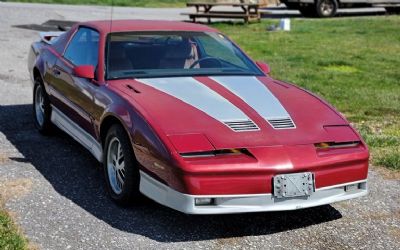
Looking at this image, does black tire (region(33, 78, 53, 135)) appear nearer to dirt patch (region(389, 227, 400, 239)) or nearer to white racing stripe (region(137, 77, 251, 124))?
white racing stripe (region(137, 77, 251, 124))

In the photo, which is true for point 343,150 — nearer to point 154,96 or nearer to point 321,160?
point 321,160

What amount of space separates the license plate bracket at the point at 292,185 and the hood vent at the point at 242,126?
461 millimetres

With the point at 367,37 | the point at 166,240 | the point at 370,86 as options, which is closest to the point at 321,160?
the point at 166,240

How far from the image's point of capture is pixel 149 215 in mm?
4859

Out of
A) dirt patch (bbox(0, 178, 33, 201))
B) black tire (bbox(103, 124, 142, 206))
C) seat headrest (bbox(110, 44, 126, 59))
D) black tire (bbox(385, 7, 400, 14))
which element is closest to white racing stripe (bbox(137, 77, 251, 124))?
seat headrest (bbox(110, 44, 126, 59))

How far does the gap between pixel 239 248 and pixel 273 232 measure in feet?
1.30

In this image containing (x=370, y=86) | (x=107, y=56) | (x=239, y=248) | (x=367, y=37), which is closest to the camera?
(x=239, y=248)

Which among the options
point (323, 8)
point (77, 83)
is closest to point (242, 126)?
point (77, 83)

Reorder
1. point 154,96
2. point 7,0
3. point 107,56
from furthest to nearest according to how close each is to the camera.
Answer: point 7,0
point 107,56
point 154,96

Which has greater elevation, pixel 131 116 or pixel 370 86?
pixel 131 116

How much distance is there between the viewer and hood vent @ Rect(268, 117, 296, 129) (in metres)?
4.77

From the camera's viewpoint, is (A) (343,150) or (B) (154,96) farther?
(B) (154,96)

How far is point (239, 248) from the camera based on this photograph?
434 cm

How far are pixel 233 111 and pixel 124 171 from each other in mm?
894
